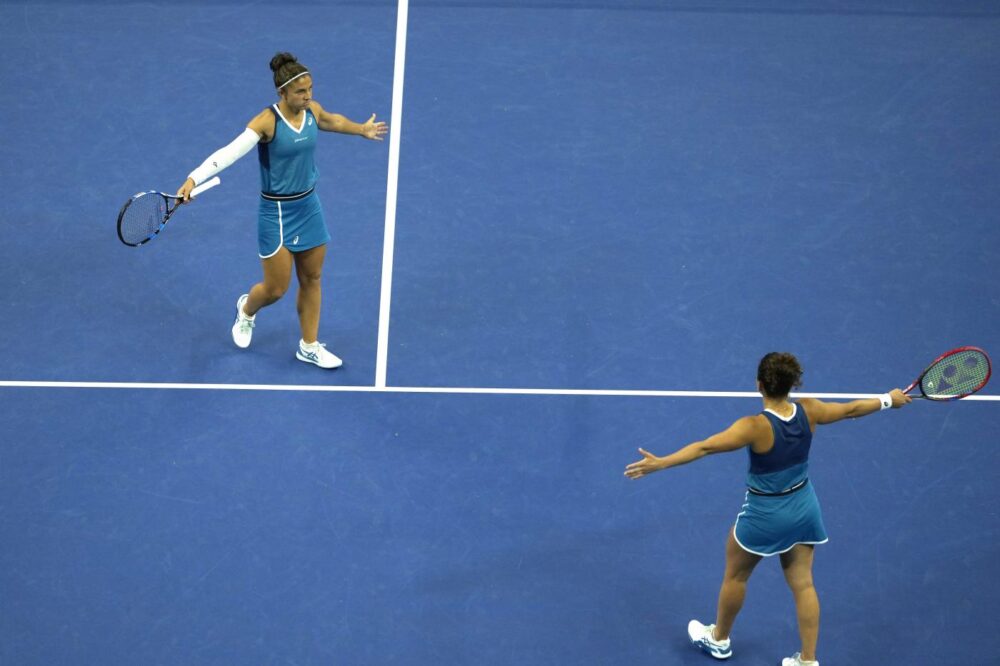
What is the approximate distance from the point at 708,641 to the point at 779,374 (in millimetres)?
1511

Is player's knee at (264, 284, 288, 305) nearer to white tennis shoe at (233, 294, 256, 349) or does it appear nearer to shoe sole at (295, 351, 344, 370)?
white tennis shoe at (233, 294, 256, 349)

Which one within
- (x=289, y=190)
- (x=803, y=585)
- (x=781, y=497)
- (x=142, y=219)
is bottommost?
(x=803, y=585)

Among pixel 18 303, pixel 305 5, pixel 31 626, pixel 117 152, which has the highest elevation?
pixel 305 5

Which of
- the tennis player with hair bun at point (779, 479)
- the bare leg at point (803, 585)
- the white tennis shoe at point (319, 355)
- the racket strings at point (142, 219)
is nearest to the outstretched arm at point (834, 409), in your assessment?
the tennis player with hair bun at point (779, 479)

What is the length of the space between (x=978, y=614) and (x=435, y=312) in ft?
11.8

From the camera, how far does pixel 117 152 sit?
8852mm

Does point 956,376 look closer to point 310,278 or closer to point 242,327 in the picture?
point 310,278

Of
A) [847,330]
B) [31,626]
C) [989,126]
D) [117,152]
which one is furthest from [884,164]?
[31,626]

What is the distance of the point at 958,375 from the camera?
228 inches

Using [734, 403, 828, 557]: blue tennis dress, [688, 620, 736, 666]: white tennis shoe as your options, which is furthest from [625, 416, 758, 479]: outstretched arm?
[688, 620, 736, 666]: white tennis shoe

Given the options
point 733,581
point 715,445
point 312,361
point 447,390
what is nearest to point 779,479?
point 715,445

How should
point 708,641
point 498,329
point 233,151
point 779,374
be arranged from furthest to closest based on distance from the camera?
point 498,329, point 233,151, point 708,641, point 779,374

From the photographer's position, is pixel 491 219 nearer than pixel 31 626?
No

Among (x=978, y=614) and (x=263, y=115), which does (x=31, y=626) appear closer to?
(x=263, y=115)
